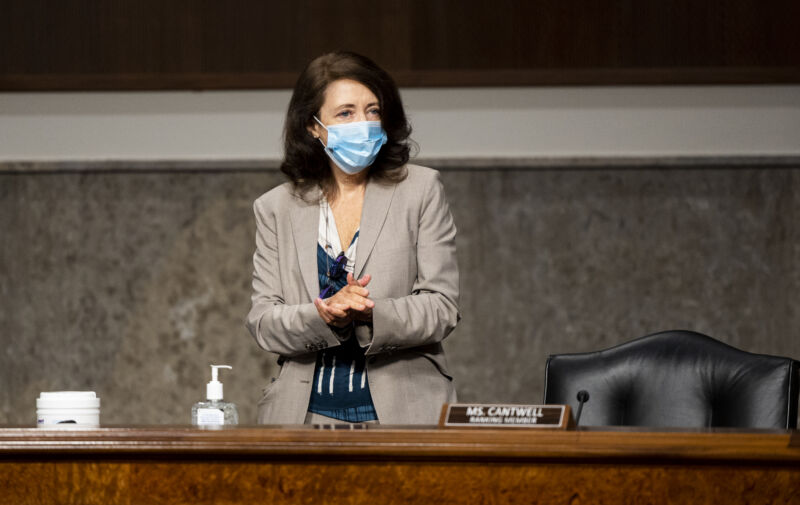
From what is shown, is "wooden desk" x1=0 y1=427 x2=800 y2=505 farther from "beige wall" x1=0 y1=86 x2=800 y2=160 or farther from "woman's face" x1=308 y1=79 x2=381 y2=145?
"beige wall" x1=0 y1=86 x2=800 y2=160

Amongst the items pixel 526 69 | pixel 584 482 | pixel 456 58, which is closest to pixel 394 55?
pixel 456 58

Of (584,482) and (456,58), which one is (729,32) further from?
(584,482)

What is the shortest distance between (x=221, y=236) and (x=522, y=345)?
1.23 metres

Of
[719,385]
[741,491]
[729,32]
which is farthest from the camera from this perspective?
[729,32]

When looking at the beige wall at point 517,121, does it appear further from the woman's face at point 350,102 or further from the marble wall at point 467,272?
the woman's face at point 350,102

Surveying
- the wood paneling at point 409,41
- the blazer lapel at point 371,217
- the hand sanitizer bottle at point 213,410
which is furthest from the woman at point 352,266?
the wood paneling at point 409,41

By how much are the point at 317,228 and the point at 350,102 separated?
0.29m

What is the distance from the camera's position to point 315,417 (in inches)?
81.9

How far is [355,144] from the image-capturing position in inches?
88.4

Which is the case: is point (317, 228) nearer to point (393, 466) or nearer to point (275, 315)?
point (275, 315)

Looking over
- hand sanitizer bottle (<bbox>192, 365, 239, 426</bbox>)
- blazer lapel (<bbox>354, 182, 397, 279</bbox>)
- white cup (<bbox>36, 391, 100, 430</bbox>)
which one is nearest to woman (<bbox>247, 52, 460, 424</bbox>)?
blazer lapel (<bbox>354, 182, 397, 279</bbox>)

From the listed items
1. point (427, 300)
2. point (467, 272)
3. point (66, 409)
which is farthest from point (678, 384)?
point (467, 272)

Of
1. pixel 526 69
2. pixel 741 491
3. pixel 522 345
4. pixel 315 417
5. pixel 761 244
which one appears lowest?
pixel 741 491

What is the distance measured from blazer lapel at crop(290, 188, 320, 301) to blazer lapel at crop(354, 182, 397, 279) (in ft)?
0.30
